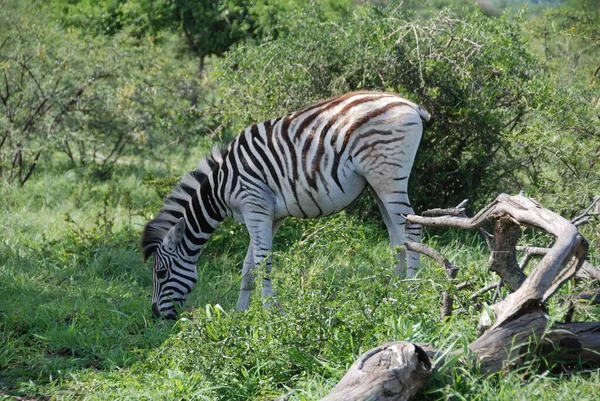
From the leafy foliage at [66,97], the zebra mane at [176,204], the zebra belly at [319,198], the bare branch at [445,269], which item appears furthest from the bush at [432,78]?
the bare branch at [445,269]

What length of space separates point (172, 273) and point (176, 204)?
28.3 inches

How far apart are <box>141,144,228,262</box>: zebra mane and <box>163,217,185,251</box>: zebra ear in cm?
14

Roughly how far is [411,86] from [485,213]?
15.4 feet

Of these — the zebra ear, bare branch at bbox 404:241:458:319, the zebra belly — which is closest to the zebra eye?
the zebra ear

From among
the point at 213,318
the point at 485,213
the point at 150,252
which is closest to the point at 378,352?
the point at 485,213

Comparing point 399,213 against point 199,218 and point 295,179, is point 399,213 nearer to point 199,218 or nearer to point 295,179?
point 295,179

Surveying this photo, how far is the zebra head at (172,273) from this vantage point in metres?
7.46

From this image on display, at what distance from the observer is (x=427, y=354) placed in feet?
15.0

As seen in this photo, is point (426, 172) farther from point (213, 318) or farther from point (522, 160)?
point (213, 318)

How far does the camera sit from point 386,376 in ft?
14.1

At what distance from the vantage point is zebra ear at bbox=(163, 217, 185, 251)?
7688mm

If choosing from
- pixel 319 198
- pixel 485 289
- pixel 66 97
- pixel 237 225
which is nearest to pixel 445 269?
pixel 485 289

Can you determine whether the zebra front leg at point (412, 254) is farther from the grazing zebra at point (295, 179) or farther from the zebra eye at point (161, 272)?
the zebra eye at point (161, 272)

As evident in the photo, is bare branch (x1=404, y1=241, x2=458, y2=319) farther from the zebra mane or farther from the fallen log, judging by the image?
the zebra mane
